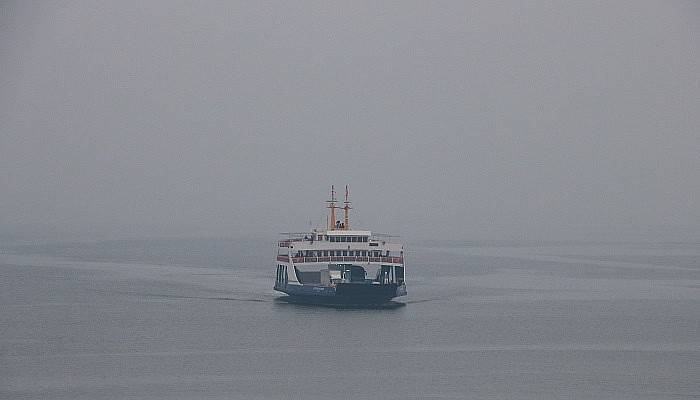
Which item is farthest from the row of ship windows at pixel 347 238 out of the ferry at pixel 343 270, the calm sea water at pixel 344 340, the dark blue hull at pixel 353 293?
the calm sea water at pixel 344 340

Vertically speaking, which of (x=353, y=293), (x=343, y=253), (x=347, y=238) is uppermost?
(x=347, y=238)

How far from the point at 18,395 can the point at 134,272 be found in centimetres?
7042

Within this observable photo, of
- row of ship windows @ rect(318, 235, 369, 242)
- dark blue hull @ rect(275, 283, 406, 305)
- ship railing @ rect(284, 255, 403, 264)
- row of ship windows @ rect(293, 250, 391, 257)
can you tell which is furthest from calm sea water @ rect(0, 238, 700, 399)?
row of ship windows @ rect(318, 235, 369, 242)

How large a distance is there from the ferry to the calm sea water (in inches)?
48.7

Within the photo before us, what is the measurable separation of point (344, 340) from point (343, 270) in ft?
53.8

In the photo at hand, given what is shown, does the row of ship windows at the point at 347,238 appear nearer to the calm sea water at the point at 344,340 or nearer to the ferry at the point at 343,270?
the ferry at the point at 343,270

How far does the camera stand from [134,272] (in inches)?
4520

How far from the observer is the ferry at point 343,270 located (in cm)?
7475

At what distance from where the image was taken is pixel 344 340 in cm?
6159

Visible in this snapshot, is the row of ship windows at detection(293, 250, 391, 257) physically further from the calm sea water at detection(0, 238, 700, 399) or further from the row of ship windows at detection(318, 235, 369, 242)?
the calm sea water at detection(0, 238, 700, 399)

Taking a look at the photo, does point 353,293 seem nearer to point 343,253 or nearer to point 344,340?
point 343,253

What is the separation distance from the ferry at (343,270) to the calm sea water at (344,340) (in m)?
1.24

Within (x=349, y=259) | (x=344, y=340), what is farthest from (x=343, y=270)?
(x=344, y=340)

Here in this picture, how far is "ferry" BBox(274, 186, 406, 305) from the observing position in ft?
245
